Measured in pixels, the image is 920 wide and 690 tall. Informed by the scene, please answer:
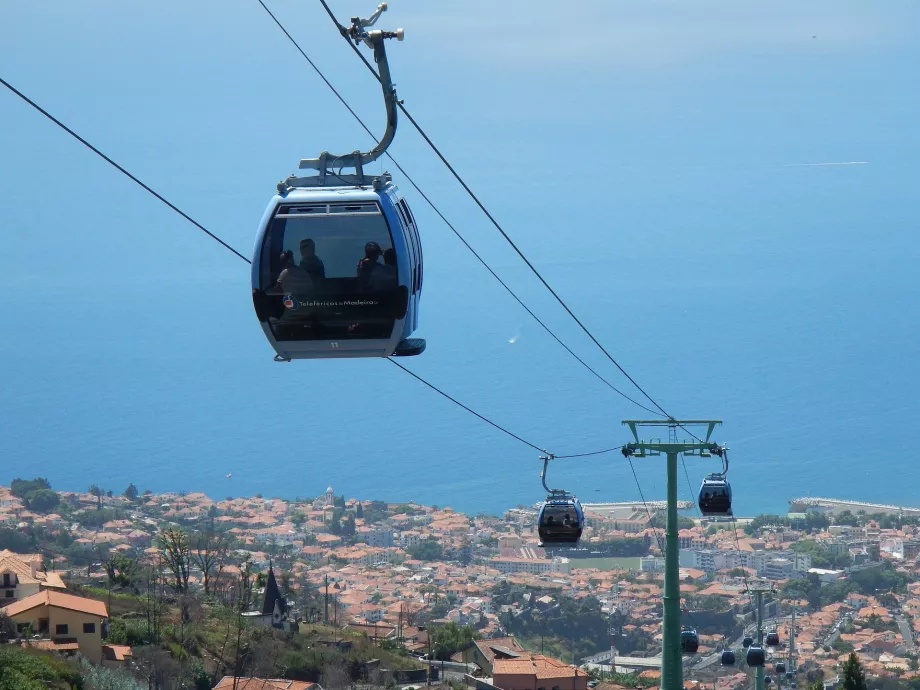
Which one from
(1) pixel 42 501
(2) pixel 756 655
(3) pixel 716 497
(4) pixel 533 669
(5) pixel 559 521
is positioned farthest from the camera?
(1) pixel 42 501

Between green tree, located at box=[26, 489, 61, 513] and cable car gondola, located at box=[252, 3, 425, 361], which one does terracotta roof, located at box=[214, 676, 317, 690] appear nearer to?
cable car gondola, located at box=[252, 3, 425, 361]

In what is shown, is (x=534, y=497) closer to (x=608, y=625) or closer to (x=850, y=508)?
(x=850, y=508)

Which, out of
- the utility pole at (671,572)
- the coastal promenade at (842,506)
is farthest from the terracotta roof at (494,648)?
the coastal promenade at (842,506)

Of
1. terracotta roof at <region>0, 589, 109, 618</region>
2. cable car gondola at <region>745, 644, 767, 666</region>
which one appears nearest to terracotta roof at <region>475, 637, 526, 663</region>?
terracotta roof at <region>0, 589, 109, 618</region>

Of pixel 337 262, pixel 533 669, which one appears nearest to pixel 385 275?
pixel 337 262

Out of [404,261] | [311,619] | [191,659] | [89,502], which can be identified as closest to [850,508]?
[89,502]

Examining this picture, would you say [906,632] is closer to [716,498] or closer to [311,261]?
[716,498]
